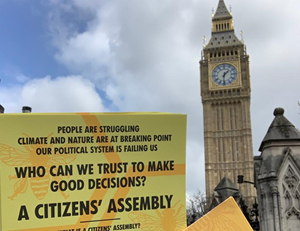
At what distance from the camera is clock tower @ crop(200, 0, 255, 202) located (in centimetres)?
8181

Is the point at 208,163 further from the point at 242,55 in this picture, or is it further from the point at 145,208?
the point at 145,208

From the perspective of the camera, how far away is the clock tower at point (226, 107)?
81.8m

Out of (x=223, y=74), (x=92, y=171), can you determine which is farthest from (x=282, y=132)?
(x=223, y=74)

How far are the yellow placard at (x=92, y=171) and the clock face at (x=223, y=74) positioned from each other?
82855 millimetres

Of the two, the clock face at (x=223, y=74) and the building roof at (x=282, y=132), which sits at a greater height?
the clock face at (x=223, y=74)

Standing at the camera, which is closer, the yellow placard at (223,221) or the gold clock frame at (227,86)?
the yellow placard at (223,221)

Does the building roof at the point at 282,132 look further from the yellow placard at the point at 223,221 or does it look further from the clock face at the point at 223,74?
the clock face at the point at 223,74

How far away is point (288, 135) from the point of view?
Result: 8688 millimetres

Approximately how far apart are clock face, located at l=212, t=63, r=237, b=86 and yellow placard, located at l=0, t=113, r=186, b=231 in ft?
272

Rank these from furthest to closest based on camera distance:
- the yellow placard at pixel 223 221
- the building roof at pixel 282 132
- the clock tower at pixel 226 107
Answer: the clock tower at pixel 226 107 < the building roof at pixel 282 132 < the yellow placard at pixel 223 221

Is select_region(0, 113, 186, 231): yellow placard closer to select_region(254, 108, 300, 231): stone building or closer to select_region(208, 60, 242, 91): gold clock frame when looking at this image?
select_region(254, 108, 300, 231): stone building

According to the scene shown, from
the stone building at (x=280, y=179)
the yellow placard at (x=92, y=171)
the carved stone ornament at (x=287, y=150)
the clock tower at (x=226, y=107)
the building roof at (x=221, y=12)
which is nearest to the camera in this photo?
the yellow placard at (x=92, y=171)

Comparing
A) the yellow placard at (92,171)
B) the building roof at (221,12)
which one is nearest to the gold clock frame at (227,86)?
the building roof at (221,12)

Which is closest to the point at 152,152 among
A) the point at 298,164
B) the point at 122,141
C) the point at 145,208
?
the point at 122,141
